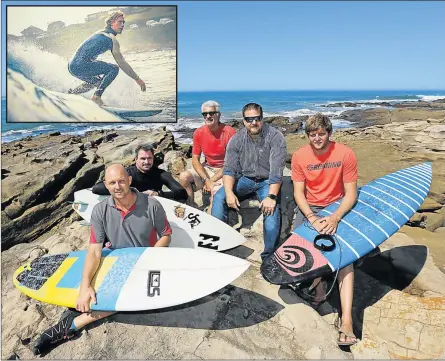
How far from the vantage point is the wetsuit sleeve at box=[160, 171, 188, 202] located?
14.1 ft

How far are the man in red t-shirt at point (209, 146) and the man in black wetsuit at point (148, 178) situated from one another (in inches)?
16.3

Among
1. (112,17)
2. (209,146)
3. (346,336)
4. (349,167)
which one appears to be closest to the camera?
(346,336)

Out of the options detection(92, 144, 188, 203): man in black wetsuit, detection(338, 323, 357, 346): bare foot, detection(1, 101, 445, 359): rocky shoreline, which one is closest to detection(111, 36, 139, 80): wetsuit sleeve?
detection(1, 101, 445, 359): rocky shoreline

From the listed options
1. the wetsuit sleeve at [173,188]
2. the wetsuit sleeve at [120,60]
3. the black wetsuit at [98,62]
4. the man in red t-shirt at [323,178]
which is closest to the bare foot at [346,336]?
the man in red t-shirt at [323,178]

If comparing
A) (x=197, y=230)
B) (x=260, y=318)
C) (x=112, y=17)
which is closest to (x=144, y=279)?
(x=260, y=318)

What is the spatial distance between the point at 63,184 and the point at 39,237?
1380 mm

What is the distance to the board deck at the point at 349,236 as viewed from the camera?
3004 mm

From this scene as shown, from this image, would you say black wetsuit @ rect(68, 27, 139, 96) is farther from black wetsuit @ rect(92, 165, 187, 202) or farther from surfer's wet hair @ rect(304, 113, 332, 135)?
surfer's wet hair @ rect(304, 113, 332, 135)

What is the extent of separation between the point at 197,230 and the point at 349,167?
6.67ft

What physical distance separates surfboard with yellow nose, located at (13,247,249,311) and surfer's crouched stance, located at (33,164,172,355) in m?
0.10

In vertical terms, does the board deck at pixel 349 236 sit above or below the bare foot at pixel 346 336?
above

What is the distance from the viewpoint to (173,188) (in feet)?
14.2

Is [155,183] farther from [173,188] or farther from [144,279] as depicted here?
[144,279]

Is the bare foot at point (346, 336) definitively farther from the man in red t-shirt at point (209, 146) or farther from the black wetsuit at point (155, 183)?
the black wetsuit at point (155, 183)
